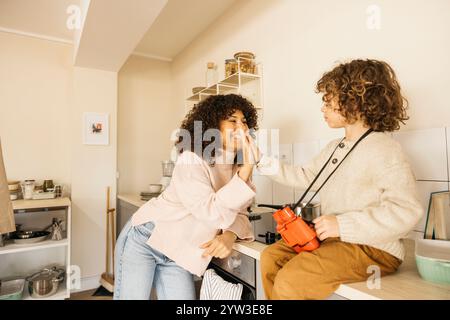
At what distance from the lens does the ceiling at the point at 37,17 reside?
2049 millimetres

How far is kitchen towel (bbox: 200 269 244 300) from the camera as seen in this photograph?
3.19 ft

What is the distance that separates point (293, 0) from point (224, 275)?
1.48 m

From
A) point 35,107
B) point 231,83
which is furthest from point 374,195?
point 35,107

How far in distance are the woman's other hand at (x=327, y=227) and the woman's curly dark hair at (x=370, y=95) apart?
1.02 feet

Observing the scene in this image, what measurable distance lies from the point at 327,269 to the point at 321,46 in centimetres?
113

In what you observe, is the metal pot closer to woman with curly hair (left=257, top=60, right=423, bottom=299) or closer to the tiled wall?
woman with curly hair (left=257, top=60, right=423, bottom=299)

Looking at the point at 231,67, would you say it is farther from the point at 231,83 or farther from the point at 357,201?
the point at 357,201

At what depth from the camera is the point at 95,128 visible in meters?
2.49

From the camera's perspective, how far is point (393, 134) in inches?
42.8

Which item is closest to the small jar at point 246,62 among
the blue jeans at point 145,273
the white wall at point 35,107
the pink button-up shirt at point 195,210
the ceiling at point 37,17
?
the pink button-up shirt at point 195,210

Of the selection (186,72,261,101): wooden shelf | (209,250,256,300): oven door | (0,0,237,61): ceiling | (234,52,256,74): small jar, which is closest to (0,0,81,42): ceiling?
(0,0,237,61): ceiling

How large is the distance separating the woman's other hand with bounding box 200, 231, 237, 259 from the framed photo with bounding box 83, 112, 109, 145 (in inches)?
74.8
